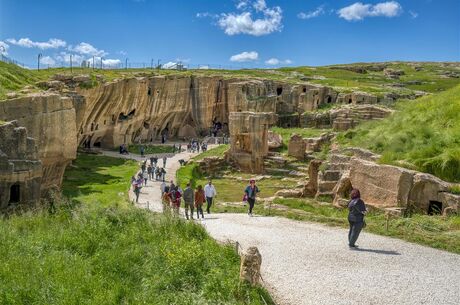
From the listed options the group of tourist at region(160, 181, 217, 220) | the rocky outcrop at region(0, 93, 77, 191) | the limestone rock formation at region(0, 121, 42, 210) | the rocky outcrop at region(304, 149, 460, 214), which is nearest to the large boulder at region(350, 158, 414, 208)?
the rocky outcrop at region(304, 149, 460, 214)

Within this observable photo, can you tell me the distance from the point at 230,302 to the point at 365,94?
183ft

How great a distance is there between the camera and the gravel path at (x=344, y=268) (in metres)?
10.1

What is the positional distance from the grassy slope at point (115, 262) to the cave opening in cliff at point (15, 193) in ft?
22.0

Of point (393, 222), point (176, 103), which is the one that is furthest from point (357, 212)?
point (176, 103)

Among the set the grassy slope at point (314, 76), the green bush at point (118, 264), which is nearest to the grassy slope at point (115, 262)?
the green bush at point (118, 264)

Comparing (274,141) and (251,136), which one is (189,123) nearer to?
(274,141)

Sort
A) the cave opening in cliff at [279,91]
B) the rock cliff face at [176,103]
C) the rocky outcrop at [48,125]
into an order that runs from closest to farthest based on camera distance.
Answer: the rocky outcrop at [48,125]
the rock cliff face at [176,103]
the cave opening in cliff at [279,91]

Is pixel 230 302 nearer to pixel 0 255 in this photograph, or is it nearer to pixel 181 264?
pixel 181 264

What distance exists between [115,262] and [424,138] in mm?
13927

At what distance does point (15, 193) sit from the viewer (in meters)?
23.2

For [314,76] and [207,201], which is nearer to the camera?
[207,201]

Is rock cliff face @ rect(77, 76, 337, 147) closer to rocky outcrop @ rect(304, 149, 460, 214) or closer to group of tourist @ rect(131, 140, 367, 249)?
group of tourist @ rect(131, 140, 367, 249)

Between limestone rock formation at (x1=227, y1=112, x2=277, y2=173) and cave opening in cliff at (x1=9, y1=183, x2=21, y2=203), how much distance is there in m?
24.3

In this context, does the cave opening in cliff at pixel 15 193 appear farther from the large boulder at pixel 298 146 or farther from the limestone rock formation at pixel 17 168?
the large boulder at pixel 298 146
